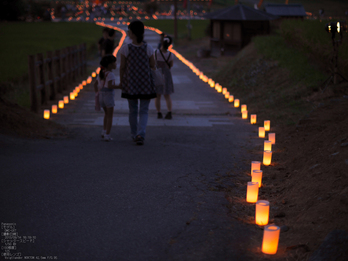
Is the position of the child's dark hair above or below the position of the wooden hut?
below

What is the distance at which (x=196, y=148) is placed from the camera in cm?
731

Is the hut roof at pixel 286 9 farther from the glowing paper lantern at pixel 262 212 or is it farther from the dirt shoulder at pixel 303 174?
the glowing paper lantern at pixel 262 212

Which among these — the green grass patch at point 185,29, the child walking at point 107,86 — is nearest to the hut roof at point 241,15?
the green grass patch at point 185,29

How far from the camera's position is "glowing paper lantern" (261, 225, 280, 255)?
341 centimetres

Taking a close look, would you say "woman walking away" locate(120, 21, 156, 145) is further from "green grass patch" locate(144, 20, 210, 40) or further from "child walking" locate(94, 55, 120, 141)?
"green grass patch" locate(144, 20, 210, 40)

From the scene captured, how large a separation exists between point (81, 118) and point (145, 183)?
5.50 metres

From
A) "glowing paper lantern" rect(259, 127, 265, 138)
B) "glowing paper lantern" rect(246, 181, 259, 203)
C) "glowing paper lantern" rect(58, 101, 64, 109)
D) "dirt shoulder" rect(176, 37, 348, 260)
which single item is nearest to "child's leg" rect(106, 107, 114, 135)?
"dirt shoulder" rect(176, 37, 348, 260)

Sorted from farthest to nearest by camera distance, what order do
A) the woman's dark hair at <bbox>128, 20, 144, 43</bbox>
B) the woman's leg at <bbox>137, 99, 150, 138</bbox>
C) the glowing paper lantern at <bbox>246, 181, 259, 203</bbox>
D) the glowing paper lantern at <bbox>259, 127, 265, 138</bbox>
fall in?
the glowing paper lantern at <bbox>259, 127, 265, 138</bbox> < the woman's leg at <bbox>137, 99, 150, 138</bbox> < the woman's dark hair at <bbox>128, 20, 144, 43</bbox> < the glowing paper lantern at <bbox>246, 181, 259, 203</bbox>

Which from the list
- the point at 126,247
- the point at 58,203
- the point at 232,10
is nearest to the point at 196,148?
the point at 58,203

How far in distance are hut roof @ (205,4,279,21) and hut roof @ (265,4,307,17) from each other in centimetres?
1078

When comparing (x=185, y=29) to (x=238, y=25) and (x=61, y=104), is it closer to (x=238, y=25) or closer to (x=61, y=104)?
(x=238, y=25)

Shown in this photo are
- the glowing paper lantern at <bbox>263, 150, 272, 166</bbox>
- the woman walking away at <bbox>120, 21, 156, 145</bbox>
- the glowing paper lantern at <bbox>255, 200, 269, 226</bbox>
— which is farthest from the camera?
the woman walking away at <bbox>120, 21, 156, 145</bbox>

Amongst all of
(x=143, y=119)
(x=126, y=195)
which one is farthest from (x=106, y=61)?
(x=126, y=195)

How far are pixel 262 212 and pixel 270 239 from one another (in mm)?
642
